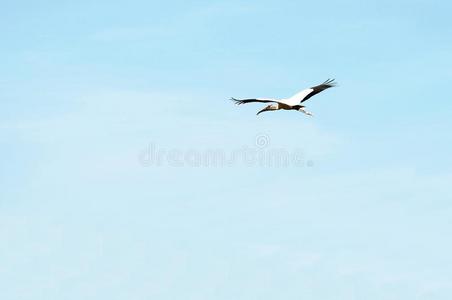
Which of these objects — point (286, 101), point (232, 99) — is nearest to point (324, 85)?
point (286, 101)

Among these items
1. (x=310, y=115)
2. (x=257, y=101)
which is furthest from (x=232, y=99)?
(x=310, y=115)

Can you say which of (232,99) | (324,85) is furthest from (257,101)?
(324,85)

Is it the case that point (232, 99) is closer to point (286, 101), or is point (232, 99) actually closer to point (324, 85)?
point (286, 101)

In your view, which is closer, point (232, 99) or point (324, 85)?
point (232, 99)

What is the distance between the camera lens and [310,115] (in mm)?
71812

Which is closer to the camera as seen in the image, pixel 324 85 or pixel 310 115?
pixel 310 115

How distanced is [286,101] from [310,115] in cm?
436

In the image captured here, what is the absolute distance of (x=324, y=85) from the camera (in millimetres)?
80000

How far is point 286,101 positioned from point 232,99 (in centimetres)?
553

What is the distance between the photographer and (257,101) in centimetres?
7269

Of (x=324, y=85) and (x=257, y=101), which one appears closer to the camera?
(x=257, y=101)

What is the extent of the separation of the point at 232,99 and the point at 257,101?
2728 millimetres

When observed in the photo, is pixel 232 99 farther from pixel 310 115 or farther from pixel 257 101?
pixel 310 115
